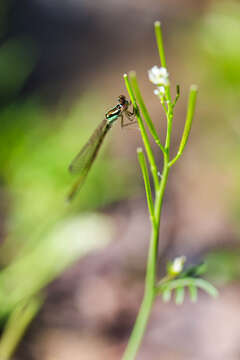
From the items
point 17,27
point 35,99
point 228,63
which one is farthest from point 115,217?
point 17,27

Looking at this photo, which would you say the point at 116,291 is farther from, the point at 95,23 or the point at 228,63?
the point at 95,23

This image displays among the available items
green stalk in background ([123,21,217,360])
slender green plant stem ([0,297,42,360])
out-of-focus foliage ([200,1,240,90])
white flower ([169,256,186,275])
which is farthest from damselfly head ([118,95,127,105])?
out-of-focus foliage ([200,1,240,90])

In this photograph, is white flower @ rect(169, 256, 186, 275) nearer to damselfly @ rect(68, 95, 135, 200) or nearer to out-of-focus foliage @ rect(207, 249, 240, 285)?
Answer: damselfly @ rect(68, 95, 135, 200)

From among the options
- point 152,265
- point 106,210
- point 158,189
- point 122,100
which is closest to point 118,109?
point 122,100

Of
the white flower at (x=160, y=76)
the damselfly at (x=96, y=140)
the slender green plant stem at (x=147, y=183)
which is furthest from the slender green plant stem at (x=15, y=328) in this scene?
the white flower at (x=160, y=76)

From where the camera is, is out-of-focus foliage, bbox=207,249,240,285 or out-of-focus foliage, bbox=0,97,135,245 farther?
out-of-focus foliage, bbox=0,97,135,245

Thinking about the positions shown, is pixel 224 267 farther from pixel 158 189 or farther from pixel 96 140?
pixel 158 189

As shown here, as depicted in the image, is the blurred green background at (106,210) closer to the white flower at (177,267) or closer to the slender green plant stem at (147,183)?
the white flower at (177,267)
